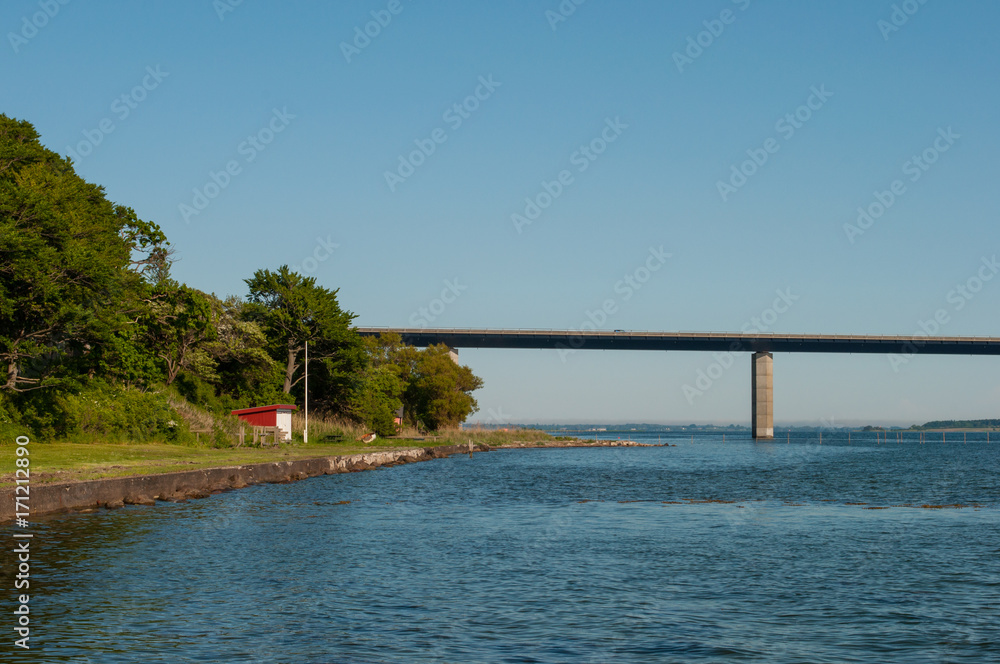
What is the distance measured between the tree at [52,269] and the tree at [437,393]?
184 ft

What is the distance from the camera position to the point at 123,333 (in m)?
50.9

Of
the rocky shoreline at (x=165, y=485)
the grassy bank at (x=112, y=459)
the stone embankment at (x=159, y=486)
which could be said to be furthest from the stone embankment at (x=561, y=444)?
the stone embankment at (x=159, y=486)

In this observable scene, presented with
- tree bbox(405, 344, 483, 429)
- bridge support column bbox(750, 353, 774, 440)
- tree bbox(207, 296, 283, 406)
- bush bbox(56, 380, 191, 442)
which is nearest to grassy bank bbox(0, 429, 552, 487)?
bush bbox(56, 380, 191, 442)

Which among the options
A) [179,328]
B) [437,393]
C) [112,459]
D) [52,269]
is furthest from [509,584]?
[437,393]

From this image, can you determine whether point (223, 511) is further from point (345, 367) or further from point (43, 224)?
point (345, 367)

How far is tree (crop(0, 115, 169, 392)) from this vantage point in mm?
37469

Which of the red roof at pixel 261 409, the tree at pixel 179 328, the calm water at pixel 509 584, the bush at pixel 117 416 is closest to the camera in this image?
the calm water at pixel 509 584

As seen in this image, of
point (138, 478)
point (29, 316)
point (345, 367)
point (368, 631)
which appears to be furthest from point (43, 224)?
point (345, 367)

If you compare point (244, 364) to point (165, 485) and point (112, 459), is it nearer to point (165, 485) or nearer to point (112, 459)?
point (112, 459)

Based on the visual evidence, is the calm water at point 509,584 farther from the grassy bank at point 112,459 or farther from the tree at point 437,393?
the tree at point 437,393

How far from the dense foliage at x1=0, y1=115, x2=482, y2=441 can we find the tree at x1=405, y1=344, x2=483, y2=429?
62.8ft

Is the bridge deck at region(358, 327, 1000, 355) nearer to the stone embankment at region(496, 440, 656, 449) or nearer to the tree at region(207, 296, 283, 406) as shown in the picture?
the stone embankment at region(496, 440, 656, 449)

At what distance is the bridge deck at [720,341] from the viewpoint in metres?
149

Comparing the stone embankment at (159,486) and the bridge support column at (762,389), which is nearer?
the stone embankment at (159,486)
